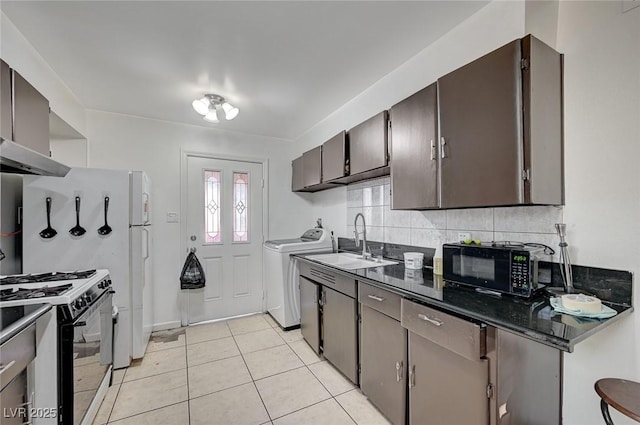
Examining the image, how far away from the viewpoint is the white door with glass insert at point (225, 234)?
11.1ft

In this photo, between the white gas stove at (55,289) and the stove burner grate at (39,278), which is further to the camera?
the stove burner grate at (39,278)

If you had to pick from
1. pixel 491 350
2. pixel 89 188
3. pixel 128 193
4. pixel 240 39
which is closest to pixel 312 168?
pixel 240 39

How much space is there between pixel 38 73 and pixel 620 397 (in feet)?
11.9

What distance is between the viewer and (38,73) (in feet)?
6.47

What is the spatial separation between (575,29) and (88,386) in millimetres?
3152

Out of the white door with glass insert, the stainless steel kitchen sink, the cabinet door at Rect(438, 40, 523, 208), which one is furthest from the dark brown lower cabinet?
the white door with glass insert

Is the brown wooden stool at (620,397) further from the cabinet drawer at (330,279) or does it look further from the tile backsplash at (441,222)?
the cabinet drawer at (330,279)

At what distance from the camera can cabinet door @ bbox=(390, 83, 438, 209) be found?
5.39 ft

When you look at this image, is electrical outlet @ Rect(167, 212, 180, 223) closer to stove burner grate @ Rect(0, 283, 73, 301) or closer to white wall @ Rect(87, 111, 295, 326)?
white wall @ Rect(87, 111, 295, 326)

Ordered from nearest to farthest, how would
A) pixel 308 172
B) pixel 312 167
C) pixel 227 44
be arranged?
pixel 227 44
pixel 312 167
pixel 308 172

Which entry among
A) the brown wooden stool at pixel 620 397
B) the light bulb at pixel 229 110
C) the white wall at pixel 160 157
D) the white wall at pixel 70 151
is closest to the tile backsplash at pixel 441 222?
the brown wooden stool at pixel 620 397

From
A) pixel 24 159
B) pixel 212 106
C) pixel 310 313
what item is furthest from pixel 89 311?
pixel 212 106

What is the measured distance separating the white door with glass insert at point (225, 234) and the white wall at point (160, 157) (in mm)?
158

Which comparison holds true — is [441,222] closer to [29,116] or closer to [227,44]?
[227,44]
